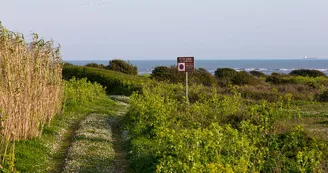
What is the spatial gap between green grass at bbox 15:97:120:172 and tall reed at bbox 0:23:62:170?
368 mm

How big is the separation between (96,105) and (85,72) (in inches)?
842

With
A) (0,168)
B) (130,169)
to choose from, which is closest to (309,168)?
(130,169)

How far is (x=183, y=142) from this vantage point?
40.8 ft

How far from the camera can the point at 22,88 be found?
51.7 feet

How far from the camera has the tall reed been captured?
14.5 m

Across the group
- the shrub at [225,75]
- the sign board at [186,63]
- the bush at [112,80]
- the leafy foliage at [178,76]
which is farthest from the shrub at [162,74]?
the sign board at [186,63]

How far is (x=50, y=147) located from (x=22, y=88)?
218 cm

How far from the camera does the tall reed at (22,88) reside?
14.5 metres

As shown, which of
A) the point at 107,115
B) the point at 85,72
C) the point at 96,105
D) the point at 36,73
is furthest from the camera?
the point at 85,72

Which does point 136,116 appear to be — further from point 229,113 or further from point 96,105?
point 96,105

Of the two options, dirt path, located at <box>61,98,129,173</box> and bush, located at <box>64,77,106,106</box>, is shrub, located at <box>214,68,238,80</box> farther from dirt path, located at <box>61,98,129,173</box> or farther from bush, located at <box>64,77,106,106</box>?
dirt path, located at <box>61,98,129,173</box>

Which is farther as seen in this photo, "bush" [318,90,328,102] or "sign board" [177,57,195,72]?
"bush" [318,90,328,102]

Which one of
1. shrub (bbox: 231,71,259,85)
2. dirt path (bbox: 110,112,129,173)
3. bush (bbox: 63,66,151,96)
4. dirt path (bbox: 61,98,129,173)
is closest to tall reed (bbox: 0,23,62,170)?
dirt path (bbox: 61,98,129,173)

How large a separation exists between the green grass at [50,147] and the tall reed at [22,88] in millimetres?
368
